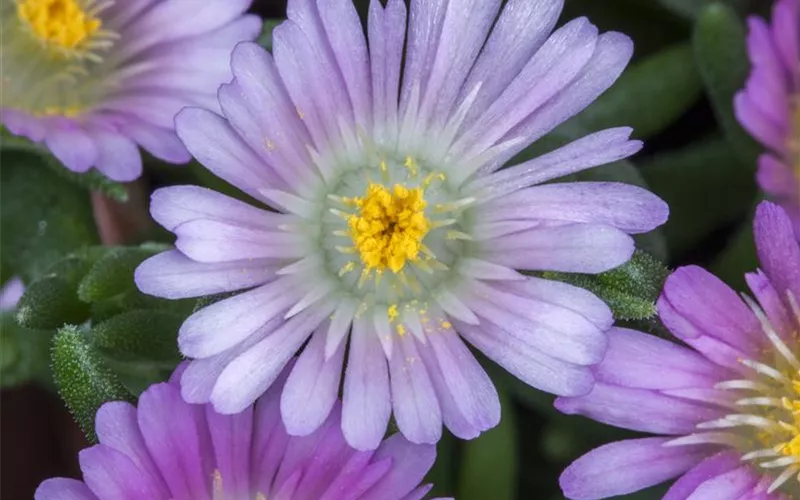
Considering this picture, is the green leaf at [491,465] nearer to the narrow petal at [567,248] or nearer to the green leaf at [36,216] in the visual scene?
the narrow petal at [567,248]

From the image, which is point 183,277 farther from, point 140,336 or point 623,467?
point 623,467

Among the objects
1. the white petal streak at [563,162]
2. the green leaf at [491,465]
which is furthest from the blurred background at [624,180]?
the white petal streak at [563,162]

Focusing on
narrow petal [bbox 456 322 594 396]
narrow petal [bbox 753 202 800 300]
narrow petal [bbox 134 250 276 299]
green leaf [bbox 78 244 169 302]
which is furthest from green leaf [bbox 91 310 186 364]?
narrow petal [bbox 753 202 800 300]

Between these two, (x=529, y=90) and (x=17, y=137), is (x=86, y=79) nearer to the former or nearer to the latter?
(x=17, y=137)

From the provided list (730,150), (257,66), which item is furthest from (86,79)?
(730,150)

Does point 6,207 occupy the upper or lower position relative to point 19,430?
upper

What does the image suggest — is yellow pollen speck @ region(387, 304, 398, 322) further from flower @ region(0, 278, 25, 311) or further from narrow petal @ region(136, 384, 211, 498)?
flower @ region(0, 278, 25, 311)
